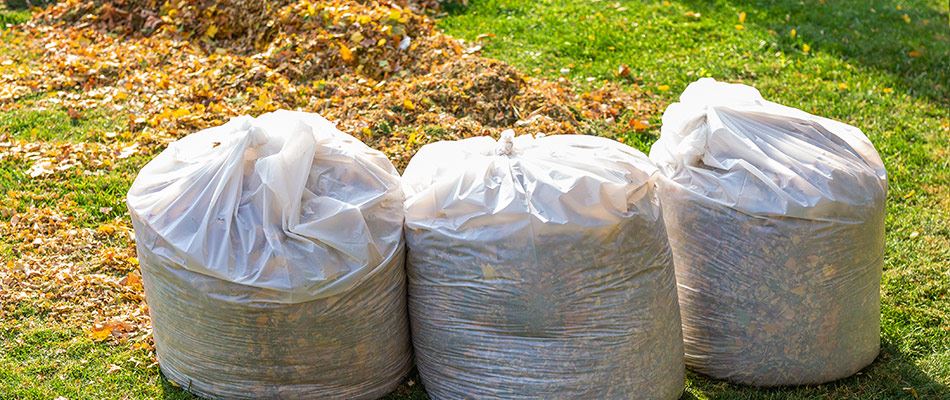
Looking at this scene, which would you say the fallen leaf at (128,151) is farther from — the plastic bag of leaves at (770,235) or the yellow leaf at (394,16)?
the plastic bag of leaves at (770,235)

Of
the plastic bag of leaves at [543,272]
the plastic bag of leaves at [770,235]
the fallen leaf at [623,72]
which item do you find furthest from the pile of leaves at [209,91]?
the plastic bag of leaves at [770,235]

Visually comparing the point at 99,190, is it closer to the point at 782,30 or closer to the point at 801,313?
the point at 801,313

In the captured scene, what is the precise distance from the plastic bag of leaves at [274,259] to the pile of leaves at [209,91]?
25.5 inches

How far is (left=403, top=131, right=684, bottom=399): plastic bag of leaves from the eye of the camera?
9.36ft

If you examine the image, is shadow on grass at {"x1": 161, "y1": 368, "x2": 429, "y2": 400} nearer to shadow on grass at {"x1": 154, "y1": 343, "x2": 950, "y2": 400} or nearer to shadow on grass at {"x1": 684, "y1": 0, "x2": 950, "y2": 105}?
shadow on grass at {"x1": 154, "y1": 343, "x2": 950, "y2": 400}

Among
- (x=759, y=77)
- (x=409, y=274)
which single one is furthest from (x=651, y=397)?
(x=759, y=77)

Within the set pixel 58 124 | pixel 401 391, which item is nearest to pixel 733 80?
pixel 401 391

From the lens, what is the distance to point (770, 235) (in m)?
3.08

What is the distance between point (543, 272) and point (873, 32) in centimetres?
484

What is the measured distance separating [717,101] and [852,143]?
0.44 m

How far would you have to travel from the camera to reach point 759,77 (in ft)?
20.0

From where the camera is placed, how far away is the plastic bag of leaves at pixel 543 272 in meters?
2.85

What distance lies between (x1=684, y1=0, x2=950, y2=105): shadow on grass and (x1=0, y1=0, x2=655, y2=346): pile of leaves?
1647mm

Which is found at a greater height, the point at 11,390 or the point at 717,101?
the point at 717,101
